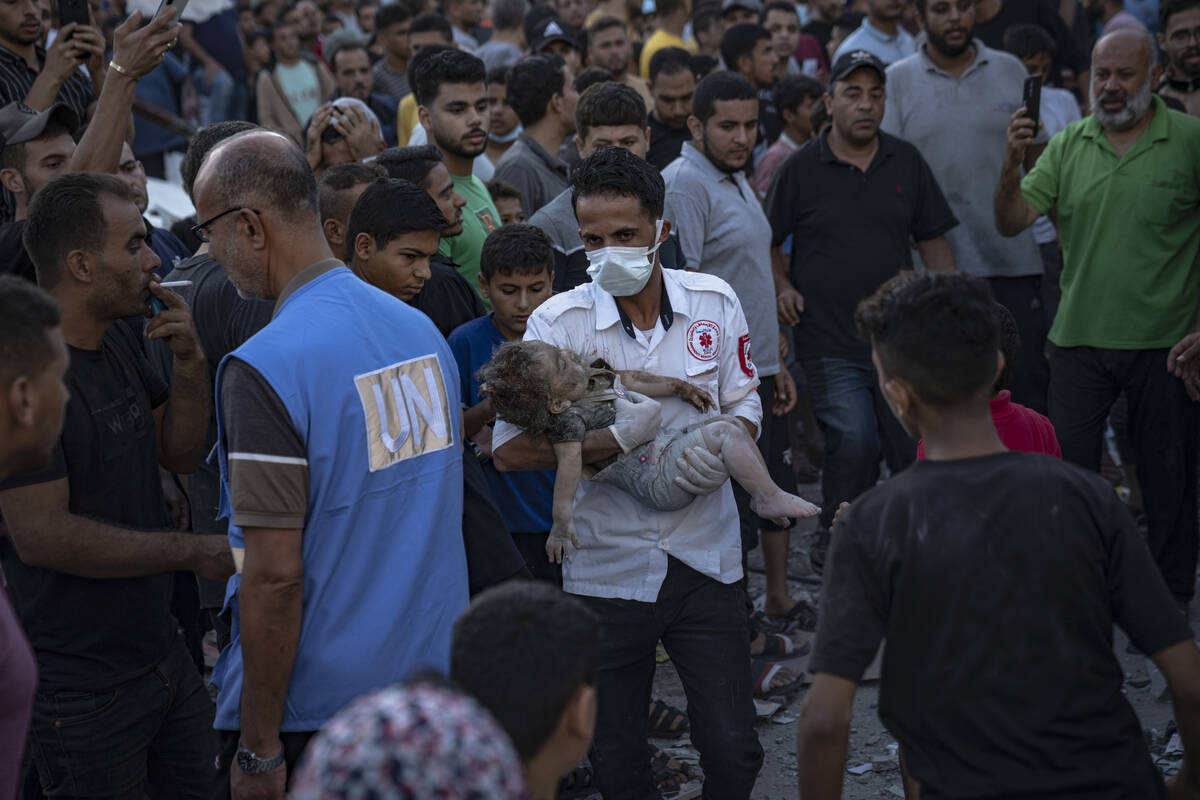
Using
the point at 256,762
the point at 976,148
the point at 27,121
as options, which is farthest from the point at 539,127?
the point at 256,762

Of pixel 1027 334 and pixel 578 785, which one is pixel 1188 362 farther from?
pixel 578 785

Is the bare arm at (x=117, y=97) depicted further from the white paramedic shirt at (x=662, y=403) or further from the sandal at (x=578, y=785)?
the sandal at (x=578, y=785)

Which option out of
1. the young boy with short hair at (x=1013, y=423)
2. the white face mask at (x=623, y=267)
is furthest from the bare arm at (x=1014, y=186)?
the white face mask at (x=623, y=267)

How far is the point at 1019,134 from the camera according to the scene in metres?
6.15

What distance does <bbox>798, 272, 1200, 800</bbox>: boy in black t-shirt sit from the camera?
254cm

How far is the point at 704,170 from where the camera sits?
6.38 m

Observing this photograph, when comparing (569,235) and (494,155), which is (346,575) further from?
(494,155)

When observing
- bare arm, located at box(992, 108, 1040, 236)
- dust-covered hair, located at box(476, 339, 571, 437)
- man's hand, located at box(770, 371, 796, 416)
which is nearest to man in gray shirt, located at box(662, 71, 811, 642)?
man's hand, located at box(770, 371, 796, 416)

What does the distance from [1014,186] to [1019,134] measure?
1.12 feet

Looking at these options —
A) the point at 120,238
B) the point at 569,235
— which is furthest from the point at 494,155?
the point at 120,238

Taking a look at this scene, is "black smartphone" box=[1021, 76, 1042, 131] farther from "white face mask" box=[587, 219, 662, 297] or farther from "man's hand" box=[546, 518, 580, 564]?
"man's hand" box=[546, 518, 580, 564]

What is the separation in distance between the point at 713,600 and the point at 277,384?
171cm

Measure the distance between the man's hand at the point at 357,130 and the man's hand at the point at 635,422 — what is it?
280 cm

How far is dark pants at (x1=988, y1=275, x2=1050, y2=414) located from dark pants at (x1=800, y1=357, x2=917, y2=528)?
107cm
